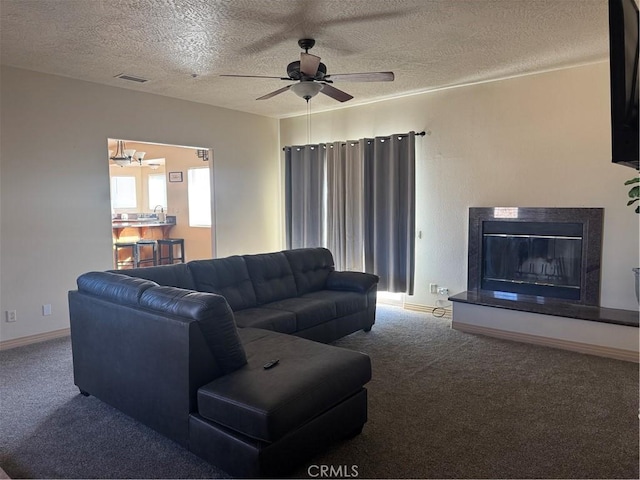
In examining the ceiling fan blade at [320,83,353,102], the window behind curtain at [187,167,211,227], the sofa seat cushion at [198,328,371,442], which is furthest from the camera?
the window behind curtain at [187,167,211,227]

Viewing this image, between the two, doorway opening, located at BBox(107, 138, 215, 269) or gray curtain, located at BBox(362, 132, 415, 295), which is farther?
doorway opening, located at BBox(107, 138, 215, 269)

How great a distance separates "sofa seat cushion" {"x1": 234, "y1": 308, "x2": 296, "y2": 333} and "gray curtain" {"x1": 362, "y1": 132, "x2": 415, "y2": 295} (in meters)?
2.23

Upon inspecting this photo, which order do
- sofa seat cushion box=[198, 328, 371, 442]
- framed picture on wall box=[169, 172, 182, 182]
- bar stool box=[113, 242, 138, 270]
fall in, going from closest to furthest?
sofa seat cushion box=[198, 328, 371, 442] → bar stool box=[113, 242, 138, 270] → framed picture on wall box=[169, 172, 182, 182]

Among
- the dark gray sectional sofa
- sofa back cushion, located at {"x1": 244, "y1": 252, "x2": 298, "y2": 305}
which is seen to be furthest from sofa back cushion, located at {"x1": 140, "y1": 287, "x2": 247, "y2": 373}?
sofa back cushion, located at {"x1": 244, "y1": 252, "x2": 298, "y2": 305}

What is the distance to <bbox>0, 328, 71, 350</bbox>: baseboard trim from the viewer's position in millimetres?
4160

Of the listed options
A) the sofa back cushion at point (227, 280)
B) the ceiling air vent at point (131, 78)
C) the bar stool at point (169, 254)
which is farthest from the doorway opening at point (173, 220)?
the sofa back cushion at point (227, 280)

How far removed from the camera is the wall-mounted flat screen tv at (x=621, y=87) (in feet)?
5.46

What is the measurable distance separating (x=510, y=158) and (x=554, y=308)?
1.66 m

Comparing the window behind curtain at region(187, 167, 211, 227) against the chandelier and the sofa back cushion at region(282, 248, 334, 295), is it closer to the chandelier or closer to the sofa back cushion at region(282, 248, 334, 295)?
the chandelier

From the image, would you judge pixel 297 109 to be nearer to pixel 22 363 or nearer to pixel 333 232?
pixel 333 232

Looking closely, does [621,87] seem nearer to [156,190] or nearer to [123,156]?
[123,156]

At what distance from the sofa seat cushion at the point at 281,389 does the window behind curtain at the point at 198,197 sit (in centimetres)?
594

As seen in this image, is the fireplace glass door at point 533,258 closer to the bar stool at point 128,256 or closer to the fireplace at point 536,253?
the fireplace at point 536,253

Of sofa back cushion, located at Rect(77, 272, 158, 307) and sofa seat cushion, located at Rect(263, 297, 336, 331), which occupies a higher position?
sofa back cushion, located at Rect(77, 272, 158, 307)
